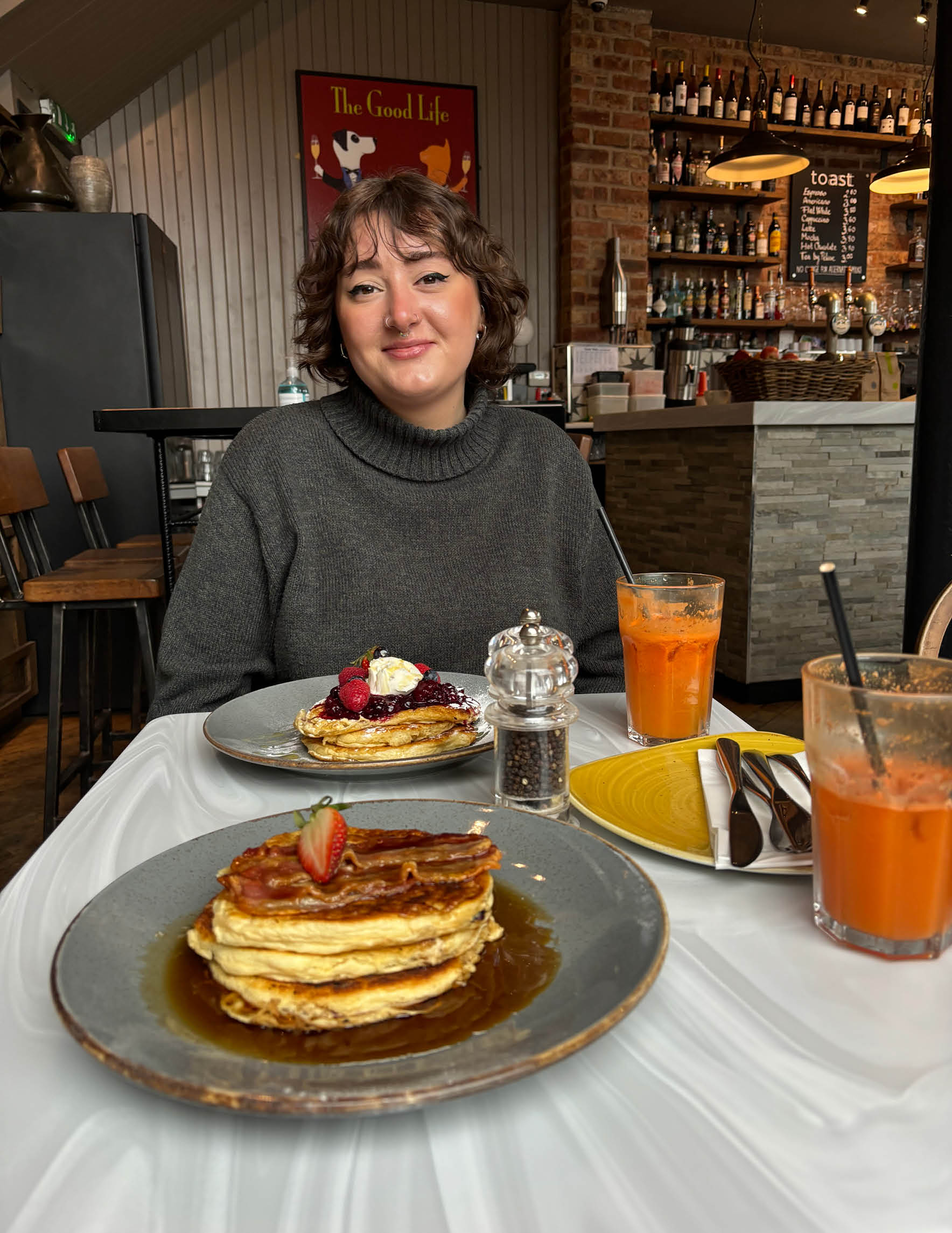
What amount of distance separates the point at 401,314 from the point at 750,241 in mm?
5801

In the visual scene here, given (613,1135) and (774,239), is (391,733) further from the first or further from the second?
(774,239)

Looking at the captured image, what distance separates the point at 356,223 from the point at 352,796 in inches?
41.6

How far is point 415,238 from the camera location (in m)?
1.51

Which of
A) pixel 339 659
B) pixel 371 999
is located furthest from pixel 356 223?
pixel 371 999

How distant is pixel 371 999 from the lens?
0.47m

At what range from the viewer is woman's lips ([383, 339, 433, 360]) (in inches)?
59.2

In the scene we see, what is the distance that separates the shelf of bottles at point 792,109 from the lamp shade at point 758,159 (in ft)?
4.29

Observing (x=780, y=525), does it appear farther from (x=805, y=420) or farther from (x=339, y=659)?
(x=339, y=659)

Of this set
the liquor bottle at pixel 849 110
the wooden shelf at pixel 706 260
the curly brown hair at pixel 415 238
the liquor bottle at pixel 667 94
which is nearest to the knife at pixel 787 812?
the curly brown hair at pixel 415 238

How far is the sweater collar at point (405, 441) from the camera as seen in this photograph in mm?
1532

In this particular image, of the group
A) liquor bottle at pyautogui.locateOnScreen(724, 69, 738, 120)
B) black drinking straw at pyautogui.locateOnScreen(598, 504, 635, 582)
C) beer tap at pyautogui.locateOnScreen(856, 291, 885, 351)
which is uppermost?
liquor bottle at pyautogui.locateOnScreen(724, 69, 738, 120)

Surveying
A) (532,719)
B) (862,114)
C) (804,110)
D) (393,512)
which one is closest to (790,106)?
(804,110)

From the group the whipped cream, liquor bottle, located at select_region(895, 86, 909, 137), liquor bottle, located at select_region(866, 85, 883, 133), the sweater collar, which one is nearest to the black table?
the sweater collar

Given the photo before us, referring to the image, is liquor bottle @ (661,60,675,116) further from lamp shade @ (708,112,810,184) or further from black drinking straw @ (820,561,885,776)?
black drinking straw @ (820,561,885,776)
